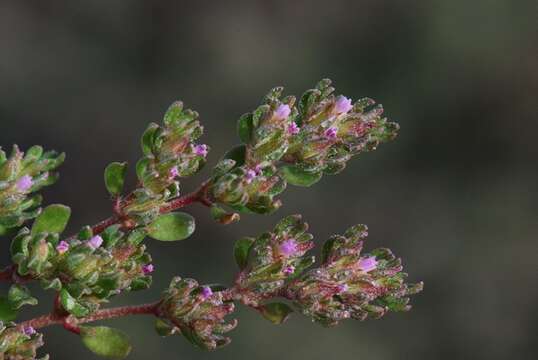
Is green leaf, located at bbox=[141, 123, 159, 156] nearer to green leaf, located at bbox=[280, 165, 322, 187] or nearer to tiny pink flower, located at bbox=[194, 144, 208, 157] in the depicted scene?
tiny pink flower, located at bbox=[194, 144, 208, 157]

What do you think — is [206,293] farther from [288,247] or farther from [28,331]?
[28,331]

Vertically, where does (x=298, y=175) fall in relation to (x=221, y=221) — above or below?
above

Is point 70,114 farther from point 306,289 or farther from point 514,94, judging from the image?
point 306,289

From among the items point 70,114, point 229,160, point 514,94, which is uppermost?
point 514,94

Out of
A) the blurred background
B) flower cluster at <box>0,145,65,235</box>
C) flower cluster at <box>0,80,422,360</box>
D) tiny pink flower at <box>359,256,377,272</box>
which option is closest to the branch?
flower cluster at <box>0,80,422,360</box>

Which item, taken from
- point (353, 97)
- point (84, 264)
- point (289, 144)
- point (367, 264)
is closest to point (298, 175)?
point (289, 144)

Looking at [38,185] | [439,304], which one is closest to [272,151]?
[38,185]
